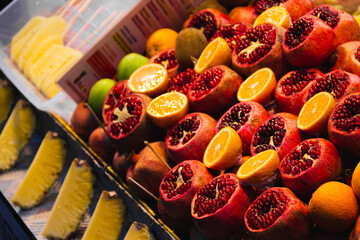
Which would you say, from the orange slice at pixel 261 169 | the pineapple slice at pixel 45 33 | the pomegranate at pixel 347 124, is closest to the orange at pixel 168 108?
the orange slice at pixel 261 169

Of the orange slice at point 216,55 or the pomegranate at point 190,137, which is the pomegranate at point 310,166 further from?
the orange slice at point 216,55

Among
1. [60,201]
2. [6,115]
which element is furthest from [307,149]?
[6,115]

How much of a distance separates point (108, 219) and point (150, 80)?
2.93 ft

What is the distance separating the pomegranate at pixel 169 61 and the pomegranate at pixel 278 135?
2.97 ft

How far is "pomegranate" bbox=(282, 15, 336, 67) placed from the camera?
192cm

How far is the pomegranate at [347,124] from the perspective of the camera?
1538 mm

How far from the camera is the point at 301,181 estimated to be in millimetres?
1587

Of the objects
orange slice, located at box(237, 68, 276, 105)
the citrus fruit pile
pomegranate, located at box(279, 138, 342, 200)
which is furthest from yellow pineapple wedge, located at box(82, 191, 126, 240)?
pomegranate, located at box(279, 138, 342, 200)

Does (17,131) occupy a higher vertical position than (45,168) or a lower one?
higher

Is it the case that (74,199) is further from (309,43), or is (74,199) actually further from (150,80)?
(309,43)

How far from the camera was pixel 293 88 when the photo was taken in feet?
6.42

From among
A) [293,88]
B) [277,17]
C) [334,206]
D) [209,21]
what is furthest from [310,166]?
[209,21]

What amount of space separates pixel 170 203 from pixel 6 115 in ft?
8.68

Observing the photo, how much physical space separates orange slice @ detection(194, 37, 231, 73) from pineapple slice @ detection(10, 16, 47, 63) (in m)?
2.32
